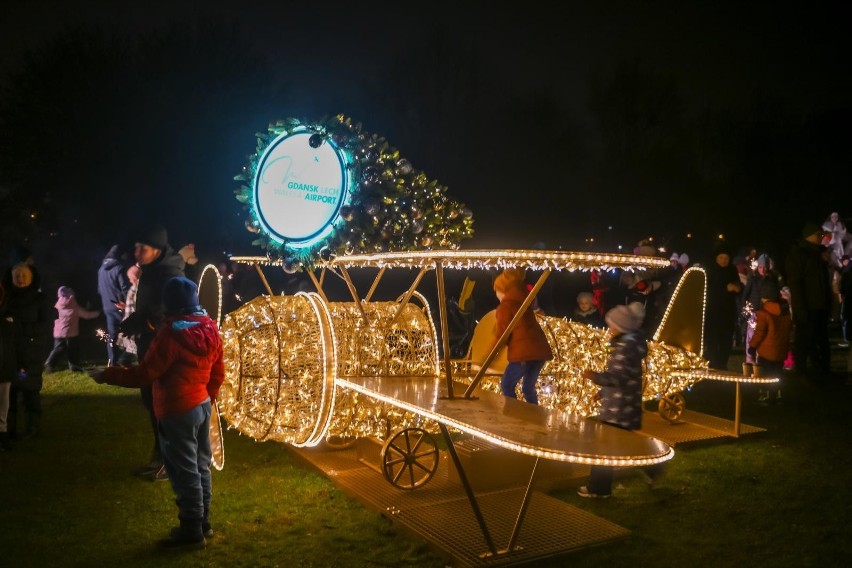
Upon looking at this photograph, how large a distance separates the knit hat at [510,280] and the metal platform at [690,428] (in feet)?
7.59

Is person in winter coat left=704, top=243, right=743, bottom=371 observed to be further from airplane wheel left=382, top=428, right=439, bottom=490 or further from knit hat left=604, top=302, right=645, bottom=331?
airplane wheel left=382, top=428, right=439, bottom=490

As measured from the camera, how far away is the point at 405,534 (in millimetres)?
5332

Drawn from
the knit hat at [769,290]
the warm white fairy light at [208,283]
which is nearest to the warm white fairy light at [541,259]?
the warm white fairy light at [208,283]

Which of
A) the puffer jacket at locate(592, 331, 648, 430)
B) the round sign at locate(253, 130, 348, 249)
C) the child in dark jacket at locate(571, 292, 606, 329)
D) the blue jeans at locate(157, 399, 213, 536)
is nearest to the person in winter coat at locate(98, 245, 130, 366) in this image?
the round sign at locate(253, 130, 348, 249)

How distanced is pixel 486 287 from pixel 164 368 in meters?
10.3

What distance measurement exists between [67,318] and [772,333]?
1086 centimetres

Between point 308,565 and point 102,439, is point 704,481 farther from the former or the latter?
point 102,439

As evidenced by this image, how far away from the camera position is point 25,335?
7754mm

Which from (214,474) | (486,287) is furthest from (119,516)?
(486,287)

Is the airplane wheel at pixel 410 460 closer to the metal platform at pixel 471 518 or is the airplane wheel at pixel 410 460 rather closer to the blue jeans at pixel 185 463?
the metal platform at pixel 471 518

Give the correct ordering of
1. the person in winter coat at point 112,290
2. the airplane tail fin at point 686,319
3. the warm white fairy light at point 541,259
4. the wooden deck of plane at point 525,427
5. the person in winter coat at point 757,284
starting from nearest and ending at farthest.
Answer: the wooden deck of plane at point 525,427 < the warm white fairy light at point 541,259 < the airplane tail fin at point 686,319 < the person in winter coat at point 757,284 < the person in winter coat at point 112,290

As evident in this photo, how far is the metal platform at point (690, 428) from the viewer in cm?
800

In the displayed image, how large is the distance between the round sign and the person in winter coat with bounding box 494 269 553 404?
202cm

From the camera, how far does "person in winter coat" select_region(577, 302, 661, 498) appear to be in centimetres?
614
